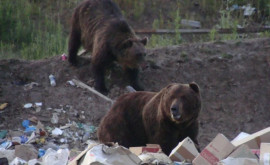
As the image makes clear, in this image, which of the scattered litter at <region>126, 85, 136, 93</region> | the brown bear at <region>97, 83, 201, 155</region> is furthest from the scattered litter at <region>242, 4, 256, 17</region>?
the brown bear at <region>97, 83, 201, 155</region>

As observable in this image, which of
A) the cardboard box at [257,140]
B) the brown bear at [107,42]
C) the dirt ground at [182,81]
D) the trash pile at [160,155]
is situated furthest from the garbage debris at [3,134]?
the cardboard box at [257,140]

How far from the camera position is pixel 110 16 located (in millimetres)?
11062

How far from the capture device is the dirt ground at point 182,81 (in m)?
9.93

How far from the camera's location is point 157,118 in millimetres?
7449

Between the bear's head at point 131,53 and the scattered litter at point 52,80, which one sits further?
the scattered litter at point 52,80

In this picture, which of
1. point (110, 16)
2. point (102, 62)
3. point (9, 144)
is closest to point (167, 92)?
point (9, 144)

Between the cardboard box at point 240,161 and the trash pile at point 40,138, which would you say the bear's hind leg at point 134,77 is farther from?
the cardboard box at point 240,161

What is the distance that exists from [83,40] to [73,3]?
640 cm

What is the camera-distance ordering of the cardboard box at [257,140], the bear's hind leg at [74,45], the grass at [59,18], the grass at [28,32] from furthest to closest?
1. the grass at [59,18]
2. the grass at [28,32]
3. the bear's hind leg at [74,45]
4. the cardboard box at [257,140]

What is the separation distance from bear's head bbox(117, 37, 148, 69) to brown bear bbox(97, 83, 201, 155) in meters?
2.44

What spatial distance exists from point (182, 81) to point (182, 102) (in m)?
3.82

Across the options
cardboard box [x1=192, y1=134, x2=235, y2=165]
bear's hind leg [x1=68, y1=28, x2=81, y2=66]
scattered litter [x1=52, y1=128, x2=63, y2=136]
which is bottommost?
scattered litter [x1=52, y1=128, x2=63, y2=136]

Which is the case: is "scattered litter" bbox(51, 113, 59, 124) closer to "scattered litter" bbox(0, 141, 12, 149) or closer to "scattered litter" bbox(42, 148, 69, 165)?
"scattered litter" bbox(0, 141, 12, 149)

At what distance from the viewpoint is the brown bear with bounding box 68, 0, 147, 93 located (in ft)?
34.3
